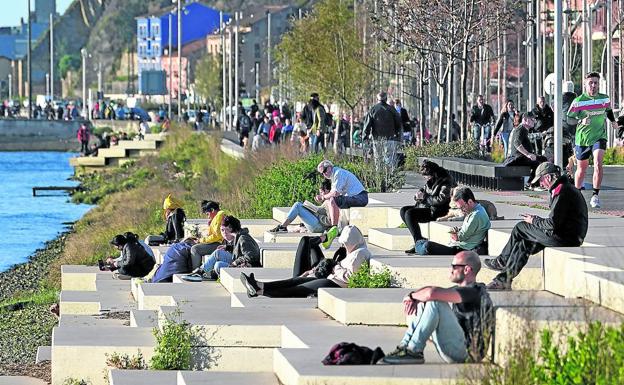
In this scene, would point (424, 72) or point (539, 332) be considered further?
point (424, 72)

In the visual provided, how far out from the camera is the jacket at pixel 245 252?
2028cm

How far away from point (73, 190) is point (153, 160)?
153 inches

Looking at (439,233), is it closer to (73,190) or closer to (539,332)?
(539,332)

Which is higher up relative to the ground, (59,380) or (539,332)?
(539,332)

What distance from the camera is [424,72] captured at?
4756 cm

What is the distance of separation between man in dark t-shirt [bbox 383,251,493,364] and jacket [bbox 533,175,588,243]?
2.56 m

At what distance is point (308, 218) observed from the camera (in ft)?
75.7

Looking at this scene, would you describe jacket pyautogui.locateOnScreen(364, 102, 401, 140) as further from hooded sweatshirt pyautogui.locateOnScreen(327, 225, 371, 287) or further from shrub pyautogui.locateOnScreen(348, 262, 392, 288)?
shrub pyautogui.locateOnScreen(348, 262, 392, 288)

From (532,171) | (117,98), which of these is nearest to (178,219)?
(532,171)

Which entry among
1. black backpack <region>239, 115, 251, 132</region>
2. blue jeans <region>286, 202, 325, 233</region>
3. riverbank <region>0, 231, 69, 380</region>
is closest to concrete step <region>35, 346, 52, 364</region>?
riverbank <region>0, 231, 69, 380</region>

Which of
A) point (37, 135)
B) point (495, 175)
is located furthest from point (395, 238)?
point (37, 135)

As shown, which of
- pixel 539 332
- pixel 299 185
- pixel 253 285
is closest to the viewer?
pixel 539 332

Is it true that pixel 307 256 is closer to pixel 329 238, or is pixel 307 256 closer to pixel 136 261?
pixel 329 238

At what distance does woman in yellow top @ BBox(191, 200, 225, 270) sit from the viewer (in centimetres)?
2220
